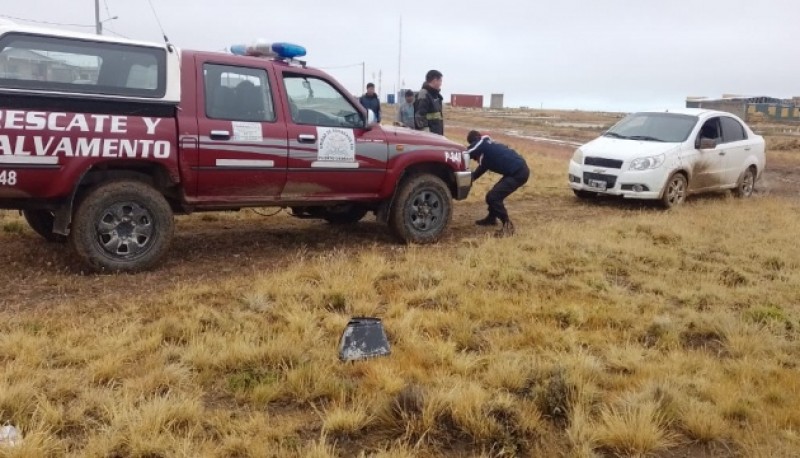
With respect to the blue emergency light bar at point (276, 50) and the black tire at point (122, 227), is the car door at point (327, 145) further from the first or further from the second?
the black tire at point (122, 227)

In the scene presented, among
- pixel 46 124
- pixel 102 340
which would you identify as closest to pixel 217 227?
pixel 46 124

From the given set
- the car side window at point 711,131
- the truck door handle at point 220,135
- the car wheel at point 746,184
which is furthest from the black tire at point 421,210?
the car wheel at point 746,184

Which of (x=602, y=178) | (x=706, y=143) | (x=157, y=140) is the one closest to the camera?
(x=157, y=140)

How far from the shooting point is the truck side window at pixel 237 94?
590cm

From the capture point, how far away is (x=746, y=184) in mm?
12164

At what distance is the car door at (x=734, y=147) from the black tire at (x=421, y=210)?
6.39 metres

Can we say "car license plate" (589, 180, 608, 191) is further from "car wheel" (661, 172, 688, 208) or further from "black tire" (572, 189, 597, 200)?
"car wheel" (661, 172, 688, 208)

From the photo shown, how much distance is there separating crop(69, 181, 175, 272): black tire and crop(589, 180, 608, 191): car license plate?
7.09 m

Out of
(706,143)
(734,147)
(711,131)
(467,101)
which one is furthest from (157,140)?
(467,101)

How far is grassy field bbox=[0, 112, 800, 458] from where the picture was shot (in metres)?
3.13

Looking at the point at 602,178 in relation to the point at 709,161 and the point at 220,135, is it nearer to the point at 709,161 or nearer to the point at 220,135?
the point at 709,161

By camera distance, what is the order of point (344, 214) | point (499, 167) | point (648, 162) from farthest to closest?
point (648, 162) < point (499, 167) < point (344, 214)

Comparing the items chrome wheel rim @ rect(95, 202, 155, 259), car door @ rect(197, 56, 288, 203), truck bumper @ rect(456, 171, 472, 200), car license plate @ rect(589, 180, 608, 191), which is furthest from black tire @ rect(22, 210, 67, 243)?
car license plate @ rect(589, 180, 608, 191)

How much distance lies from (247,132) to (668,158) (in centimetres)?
697
